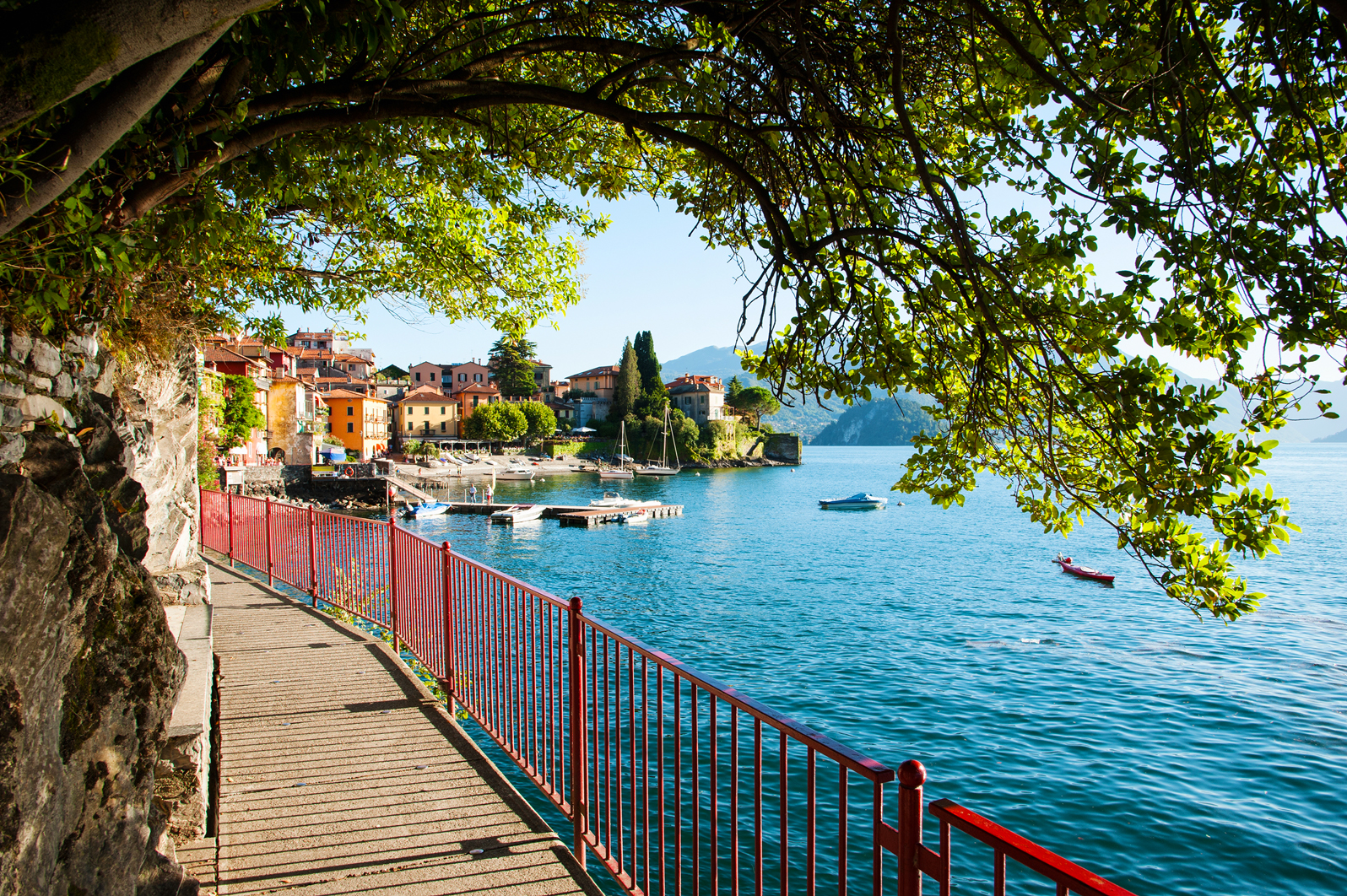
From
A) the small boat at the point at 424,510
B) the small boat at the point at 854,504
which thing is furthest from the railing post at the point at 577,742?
the small boat at the point at 854,504

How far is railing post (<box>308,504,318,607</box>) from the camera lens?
28.9 feet

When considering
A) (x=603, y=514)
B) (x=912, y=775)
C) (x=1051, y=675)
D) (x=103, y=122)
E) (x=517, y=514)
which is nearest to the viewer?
(x=912, y=775)

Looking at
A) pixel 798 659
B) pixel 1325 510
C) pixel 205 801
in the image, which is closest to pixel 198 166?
pixel 205 801

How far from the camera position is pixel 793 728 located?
7.27ft

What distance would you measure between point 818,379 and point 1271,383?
2079mm

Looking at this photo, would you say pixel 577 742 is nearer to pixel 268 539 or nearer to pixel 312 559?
pixel 312 559

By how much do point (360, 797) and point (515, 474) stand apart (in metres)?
72.2

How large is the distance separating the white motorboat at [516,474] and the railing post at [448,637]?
7008 centimetres

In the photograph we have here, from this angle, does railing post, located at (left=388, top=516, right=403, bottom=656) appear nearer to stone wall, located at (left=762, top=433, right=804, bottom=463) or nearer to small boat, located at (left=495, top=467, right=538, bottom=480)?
small boat, located at (left=495, top=467, right=538, bottom=480)

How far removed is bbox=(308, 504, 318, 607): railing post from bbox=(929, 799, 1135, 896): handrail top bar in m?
8.40

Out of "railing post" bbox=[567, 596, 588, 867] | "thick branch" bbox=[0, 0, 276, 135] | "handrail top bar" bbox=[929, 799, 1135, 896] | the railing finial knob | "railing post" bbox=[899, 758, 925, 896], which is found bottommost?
"railing post" bbox=[567, 596, 588, 867]

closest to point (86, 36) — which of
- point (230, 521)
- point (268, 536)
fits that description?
point (268, 536)

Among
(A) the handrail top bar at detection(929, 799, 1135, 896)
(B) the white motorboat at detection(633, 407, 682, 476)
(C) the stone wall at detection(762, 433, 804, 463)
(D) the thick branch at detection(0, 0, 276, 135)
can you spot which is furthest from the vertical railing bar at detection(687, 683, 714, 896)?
(C) the stone wall at detection(762, 433, 804, 463)

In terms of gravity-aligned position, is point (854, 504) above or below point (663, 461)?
below
